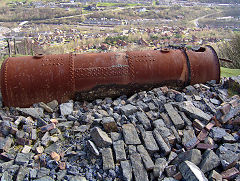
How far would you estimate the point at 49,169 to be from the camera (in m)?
3.29

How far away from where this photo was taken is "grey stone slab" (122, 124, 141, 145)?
3645 mm

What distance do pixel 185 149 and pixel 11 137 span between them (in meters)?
3.10

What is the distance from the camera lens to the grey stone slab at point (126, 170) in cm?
312

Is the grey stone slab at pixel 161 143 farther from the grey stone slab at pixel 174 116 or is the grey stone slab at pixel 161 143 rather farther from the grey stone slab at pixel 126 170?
the grey stone slab at pixel 126 170

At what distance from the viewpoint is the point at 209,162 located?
10.7 ft

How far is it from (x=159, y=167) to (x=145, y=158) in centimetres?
25

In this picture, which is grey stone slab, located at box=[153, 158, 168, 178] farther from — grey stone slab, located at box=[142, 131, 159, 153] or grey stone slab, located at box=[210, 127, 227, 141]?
grey stone slab, located at box=[210, 127, 227, 141]

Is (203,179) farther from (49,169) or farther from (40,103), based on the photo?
(40,103)

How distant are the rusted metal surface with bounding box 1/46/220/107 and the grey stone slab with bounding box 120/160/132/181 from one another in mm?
2200

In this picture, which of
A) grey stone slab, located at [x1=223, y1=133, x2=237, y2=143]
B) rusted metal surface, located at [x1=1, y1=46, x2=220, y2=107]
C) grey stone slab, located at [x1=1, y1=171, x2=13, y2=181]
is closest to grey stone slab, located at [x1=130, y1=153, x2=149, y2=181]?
grey stone slab, located at [x1=223, y1=133, x2=237, y2=143]

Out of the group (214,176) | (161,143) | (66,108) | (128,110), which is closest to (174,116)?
(161,143)

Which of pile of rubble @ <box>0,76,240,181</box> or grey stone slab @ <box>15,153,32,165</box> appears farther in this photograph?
grey stone slab @ <box>15,153,32,165</box>

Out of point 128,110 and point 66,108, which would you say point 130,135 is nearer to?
point 128,110

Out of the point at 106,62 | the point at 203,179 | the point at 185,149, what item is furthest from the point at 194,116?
the point at 106,62
